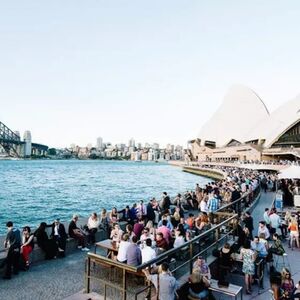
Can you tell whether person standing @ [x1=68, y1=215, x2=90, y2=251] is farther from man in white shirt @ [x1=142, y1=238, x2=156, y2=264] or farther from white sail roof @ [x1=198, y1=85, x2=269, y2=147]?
white sail roof @ [x1=198, y1=85, x2=269, y2=147]

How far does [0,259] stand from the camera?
632 centimetres

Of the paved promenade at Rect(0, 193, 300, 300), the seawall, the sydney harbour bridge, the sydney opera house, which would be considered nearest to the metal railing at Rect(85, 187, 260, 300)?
the paved promenade at Rect(0, 193, 300, 300)

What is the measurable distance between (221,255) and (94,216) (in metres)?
3.95

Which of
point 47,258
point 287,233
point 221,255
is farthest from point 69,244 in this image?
point 287,233

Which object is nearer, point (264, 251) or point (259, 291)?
point (259, 291)

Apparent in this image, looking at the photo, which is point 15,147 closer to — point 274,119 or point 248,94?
point 248,94

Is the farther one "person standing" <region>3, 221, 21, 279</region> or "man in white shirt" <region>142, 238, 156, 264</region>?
"person standing" <region>3, 221, 21, 279</region>

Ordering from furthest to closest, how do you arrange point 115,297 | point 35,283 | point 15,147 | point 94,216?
1. point 15,147
2. point 94,216
3. point 35,283
4. point 115,297

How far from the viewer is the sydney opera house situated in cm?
5775

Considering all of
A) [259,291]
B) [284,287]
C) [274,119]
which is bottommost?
[259,291]

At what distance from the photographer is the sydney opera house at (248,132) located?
57.7 meters

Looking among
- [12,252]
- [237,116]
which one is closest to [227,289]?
[12,252]

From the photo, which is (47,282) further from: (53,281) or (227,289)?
(227,289)

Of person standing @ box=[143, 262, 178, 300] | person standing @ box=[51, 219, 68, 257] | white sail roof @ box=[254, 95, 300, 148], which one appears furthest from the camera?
white sail roof @ box=[254, 95, 300, 148]
